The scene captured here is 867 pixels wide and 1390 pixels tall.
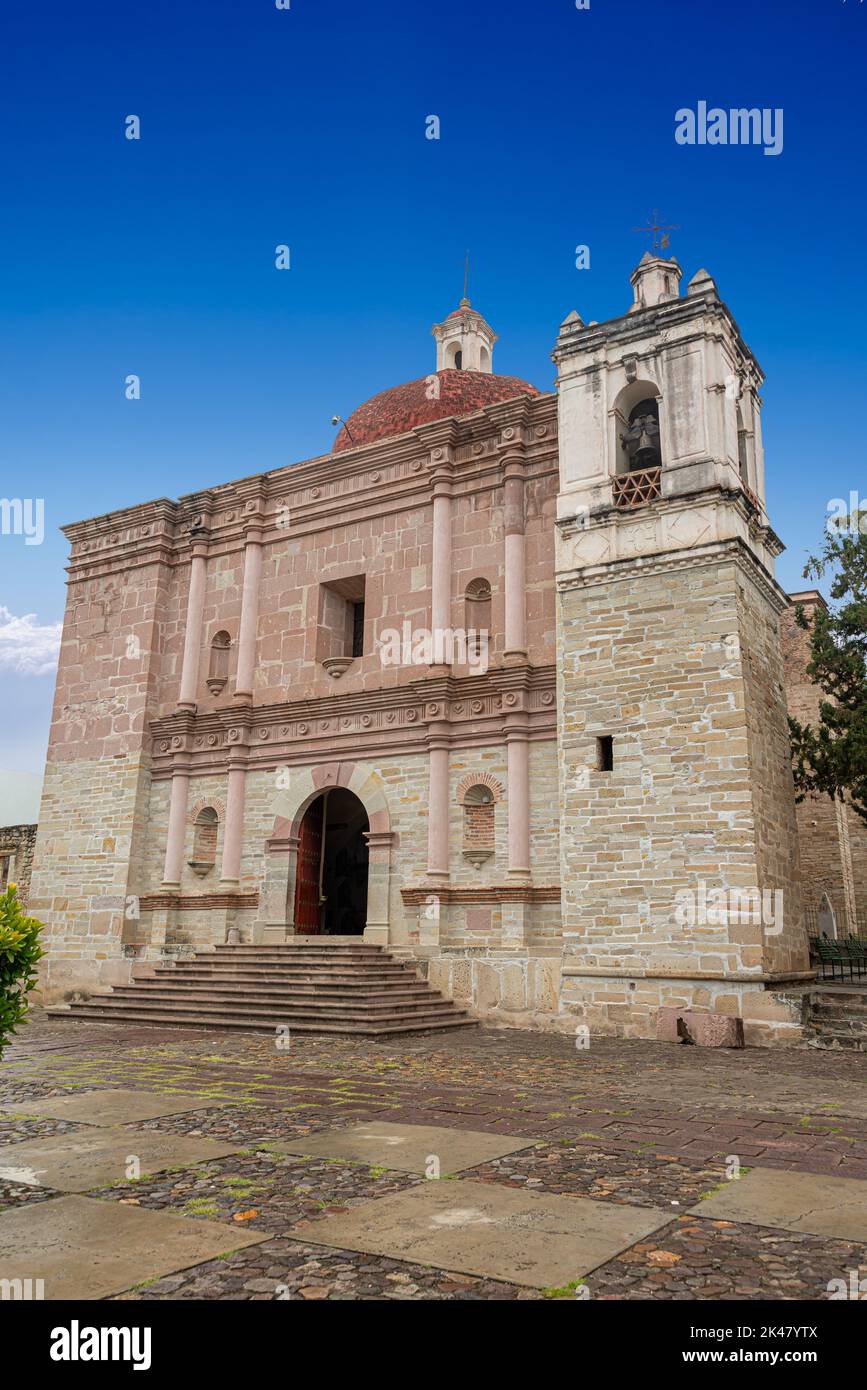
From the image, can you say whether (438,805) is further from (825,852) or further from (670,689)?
(825,852)

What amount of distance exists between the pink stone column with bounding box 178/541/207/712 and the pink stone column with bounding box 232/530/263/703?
100 cm

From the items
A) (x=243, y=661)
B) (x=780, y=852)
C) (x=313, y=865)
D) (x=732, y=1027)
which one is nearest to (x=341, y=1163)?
(x=732, y=1027)

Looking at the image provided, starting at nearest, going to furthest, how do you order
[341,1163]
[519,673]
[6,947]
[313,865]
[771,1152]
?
[6,947]
[341,1163]
[771,1152]
[519,673]
[313,865]

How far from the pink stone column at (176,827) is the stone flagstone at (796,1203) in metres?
13.7

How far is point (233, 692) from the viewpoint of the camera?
1766 cm

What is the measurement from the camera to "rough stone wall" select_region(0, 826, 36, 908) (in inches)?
871

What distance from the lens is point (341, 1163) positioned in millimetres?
5074

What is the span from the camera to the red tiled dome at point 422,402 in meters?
19.0

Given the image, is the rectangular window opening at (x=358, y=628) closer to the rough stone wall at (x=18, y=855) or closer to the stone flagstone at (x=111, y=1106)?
the rough stone wall at (x=18, y=855)

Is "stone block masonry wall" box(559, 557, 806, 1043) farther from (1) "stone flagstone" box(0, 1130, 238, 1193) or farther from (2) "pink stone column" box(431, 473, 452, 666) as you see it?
(1) "stone flagstone" box(0, 1130, 238, 1193)

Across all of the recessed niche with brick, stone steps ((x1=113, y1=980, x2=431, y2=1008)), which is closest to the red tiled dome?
the recessed niche with brick

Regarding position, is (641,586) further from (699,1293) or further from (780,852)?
(699,1293)

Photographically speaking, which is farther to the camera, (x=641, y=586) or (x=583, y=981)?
(x=641, y=586)
